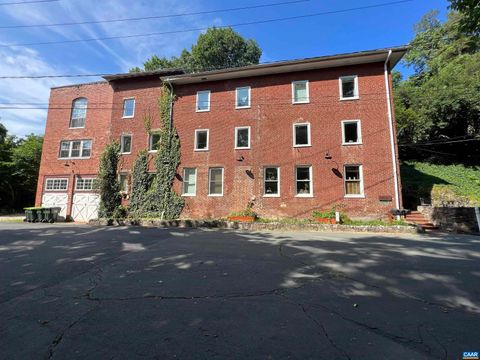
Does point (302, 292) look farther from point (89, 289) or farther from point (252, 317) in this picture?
point (89, 289)

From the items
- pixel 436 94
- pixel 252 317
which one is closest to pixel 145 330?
pixel 252 317

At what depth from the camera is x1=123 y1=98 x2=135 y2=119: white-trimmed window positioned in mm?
21394

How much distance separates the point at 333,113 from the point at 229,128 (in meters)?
6.86

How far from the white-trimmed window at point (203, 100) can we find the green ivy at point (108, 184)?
7.46m

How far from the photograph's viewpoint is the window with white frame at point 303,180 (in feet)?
55.4

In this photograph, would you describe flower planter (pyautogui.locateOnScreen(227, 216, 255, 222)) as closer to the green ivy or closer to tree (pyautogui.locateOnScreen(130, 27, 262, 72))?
the green ivy

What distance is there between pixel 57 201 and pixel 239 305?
2318 centimetres

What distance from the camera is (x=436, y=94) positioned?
82.5 ft

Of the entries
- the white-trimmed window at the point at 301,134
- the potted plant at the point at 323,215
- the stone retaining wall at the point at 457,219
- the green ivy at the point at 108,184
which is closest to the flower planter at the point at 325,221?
the potted plant at the point at 323,215

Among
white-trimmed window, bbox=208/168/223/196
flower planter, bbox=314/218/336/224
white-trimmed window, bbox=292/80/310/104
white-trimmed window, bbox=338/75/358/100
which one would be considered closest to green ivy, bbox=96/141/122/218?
white-trimmed window, bbox=208/168/223/196

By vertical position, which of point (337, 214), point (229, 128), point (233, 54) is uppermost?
point (233, 54)

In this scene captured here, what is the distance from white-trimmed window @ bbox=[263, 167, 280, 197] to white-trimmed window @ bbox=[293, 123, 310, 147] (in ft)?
7.03

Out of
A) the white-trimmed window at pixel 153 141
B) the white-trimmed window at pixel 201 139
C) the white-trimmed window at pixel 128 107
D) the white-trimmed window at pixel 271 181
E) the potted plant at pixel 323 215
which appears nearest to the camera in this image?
the potted plant at pixel 323 215

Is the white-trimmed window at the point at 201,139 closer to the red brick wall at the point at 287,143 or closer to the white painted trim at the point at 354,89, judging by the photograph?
the red brick wall at the point at 287,143
